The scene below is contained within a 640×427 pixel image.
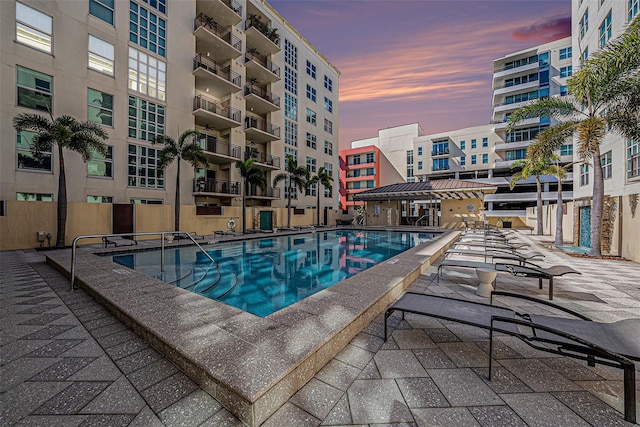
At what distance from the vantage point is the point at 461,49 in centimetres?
1007

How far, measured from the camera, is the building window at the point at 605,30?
1205cm

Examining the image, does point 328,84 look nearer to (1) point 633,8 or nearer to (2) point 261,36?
(2) point 261,36

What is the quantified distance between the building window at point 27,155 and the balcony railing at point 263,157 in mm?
12382

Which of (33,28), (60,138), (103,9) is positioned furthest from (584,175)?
(33,28)

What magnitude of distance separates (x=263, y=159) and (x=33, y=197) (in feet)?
50.8

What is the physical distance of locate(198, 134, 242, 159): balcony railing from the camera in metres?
18.8

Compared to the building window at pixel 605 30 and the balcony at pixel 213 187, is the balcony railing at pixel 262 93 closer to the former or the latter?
the balcony at pixel 213 187

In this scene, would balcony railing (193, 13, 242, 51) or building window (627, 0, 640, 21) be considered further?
balcony railing (193, 13, 242, 51)

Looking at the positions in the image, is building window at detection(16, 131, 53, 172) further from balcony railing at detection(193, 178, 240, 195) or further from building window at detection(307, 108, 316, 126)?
building window at detection(307, 108, 316, 126)

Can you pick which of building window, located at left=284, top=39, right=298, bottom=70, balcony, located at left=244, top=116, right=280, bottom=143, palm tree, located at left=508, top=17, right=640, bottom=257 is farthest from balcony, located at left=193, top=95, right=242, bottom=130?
palm tree, located at left=508, top=17, right=640, bottom=257

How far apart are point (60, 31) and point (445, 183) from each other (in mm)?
27573

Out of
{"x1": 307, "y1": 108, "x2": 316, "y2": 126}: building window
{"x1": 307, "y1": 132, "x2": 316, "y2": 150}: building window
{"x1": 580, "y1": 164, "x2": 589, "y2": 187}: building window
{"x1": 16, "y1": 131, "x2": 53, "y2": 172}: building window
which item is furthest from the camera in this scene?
{"x1": 307, "y1": 132, "x2": 316, "y2": 150}: building window

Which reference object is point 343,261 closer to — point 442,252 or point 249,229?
point 442,252

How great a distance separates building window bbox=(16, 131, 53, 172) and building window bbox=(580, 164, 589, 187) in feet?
92.6
